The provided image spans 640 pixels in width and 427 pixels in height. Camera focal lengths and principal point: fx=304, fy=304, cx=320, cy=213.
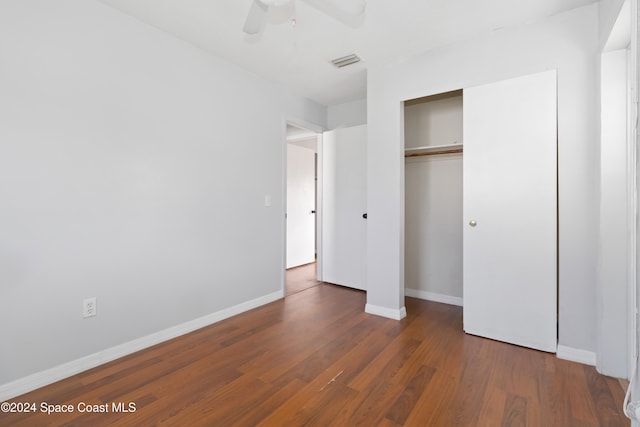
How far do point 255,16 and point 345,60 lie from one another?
135cm

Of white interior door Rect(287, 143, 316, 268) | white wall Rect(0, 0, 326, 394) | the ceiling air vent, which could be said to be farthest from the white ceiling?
white interior door Rect(287, 143, 316, 268)

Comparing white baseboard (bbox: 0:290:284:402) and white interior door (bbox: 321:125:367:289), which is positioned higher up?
white interior door (bbox: 321:125:367:289)

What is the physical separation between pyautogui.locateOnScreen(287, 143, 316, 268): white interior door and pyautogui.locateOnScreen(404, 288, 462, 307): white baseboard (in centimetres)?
222

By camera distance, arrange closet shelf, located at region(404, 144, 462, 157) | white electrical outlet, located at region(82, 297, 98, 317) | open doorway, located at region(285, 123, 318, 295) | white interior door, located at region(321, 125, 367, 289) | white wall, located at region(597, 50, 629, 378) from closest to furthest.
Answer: white wall, located at region(597, 50, 629, 378)
white electrical outlet, located at region(82, 297, 98, 317)
closet shelf, located at region(404, 144, 462, 157)
white interior door, located at region(321, 125, 367, 289)
open doorway, located at region(285, 123, 318, 295)

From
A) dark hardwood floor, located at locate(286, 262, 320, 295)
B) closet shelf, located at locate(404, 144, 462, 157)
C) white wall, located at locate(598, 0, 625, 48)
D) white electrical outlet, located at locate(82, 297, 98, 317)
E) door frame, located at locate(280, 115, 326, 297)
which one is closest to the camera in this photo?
white wall, located at locate(598, 0, 625, 48)

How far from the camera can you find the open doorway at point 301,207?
16.9ft

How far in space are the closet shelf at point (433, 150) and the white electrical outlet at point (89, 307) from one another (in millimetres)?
3128

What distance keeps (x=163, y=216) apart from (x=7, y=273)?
0.94 meters

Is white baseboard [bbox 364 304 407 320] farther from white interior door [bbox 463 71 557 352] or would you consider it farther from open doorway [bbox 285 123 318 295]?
open doorway [bbox 285 123 318 295]

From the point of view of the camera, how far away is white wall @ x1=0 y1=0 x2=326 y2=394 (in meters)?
1.76

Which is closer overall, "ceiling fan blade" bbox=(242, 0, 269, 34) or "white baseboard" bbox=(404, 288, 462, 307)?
"ceiling fan blade" bbox=(242, 0, 269, 34)

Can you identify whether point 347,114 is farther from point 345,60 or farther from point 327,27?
point 327,27

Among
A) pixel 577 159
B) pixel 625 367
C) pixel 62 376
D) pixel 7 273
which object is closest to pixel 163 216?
pixel 7 273

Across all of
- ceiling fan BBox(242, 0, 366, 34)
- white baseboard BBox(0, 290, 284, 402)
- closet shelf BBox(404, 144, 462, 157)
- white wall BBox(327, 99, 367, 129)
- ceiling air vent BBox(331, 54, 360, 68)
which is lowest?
white baseboard BBox(0, 290, 284, 402)
